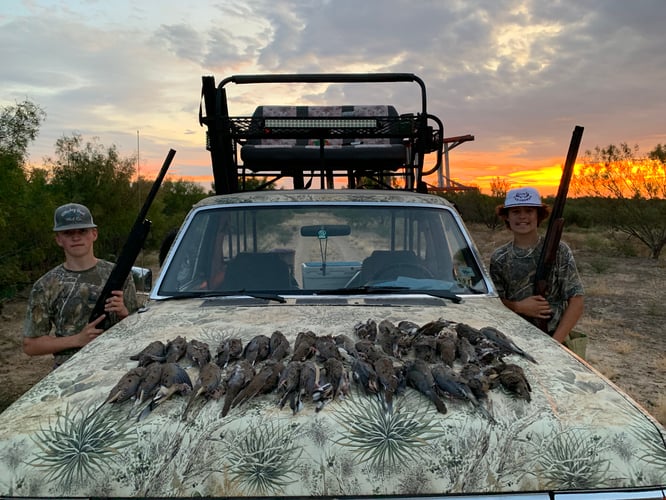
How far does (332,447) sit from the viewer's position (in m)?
1.78

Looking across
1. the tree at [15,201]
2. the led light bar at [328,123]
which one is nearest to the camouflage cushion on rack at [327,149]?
the led light bar at [328,123]

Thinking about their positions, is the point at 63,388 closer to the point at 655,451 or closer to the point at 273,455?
the point at 273,455

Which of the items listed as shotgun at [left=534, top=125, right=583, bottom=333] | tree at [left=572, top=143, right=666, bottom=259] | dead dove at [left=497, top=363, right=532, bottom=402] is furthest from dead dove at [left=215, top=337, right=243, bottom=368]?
tree at [left=572, top=143, right=666, bottom=259]

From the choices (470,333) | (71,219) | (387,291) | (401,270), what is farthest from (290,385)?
(71,219)

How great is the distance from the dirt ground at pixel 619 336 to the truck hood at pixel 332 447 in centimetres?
515

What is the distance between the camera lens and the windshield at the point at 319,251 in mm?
3486

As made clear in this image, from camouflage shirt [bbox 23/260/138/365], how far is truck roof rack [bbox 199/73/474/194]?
148 cm

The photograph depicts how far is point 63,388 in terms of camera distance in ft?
7.06

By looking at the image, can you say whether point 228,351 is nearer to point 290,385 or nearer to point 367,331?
point 290,385

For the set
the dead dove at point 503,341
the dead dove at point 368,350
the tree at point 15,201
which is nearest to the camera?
the dead dove at point 368,350

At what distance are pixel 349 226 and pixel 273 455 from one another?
228cm

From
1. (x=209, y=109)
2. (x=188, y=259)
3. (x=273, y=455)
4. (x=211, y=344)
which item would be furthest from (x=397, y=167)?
(x=273, y=455)

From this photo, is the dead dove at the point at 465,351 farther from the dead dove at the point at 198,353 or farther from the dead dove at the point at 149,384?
the dead dove at the point at 149,384

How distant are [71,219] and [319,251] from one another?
1.62 meters
